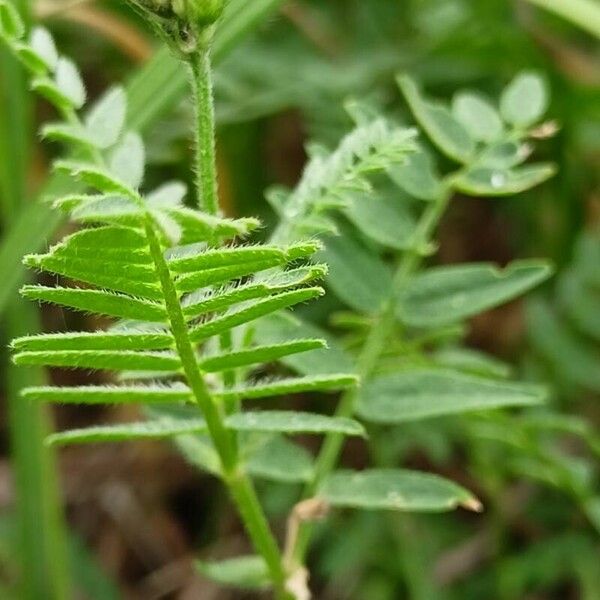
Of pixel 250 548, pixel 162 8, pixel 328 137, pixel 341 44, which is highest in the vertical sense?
→ pixel 341 44

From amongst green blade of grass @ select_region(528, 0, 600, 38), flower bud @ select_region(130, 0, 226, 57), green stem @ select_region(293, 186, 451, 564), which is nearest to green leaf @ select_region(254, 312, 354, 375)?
green stem @ select_region(293, 186, 451, 564)

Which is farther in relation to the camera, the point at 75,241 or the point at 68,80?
the point at 68,80

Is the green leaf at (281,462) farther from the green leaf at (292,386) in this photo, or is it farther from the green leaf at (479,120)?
the green leaf at (479,120)

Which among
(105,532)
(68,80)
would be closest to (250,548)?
(105,532)

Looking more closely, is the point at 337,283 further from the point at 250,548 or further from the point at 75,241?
the point at 250,548

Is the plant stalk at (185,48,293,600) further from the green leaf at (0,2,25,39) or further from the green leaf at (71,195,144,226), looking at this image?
the green leaf at (0,2,25,39)

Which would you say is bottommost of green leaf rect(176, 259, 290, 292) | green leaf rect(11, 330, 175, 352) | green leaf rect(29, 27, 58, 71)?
green leaf rect(11, 330, 175, 352)
